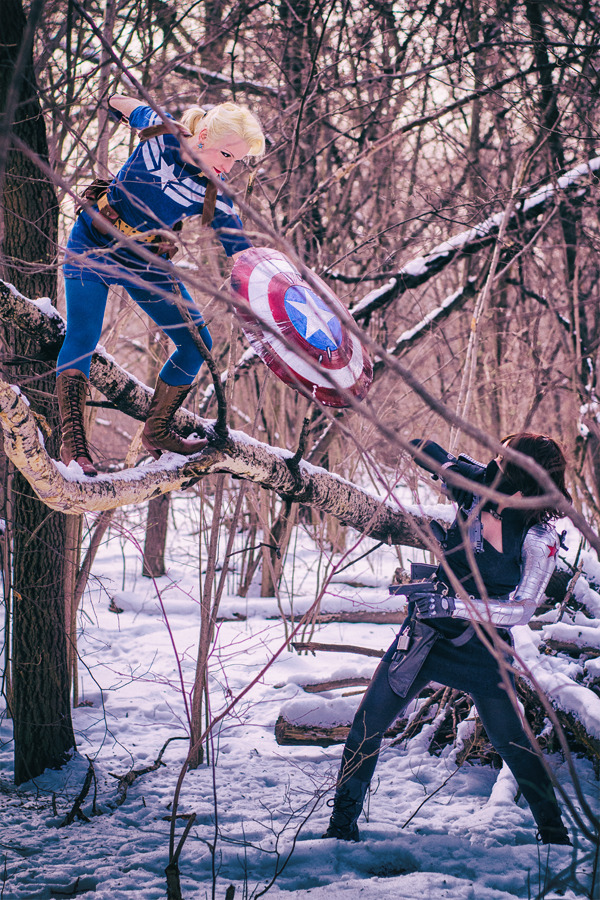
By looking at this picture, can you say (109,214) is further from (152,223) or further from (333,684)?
(333,684)

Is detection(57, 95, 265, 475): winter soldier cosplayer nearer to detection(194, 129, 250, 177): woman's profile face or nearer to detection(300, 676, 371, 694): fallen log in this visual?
detection(194, 129, 250, 177): woman's profile face

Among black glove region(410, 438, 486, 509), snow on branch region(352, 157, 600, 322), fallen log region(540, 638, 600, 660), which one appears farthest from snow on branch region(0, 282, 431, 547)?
snow on branch region(352, 157, 600, 322)

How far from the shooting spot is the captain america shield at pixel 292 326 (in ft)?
6.40

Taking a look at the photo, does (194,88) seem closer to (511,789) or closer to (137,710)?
(137,710)

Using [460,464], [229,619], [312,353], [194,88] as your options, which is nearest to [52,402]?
[312,353]

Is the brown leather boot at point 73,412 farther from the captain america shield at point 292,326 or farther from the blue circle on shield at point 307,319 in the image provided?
the blue circle on shield at point 307,319

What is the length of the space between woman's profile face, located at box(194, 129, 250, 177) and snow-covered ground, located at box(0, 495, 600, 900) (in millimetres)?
1557

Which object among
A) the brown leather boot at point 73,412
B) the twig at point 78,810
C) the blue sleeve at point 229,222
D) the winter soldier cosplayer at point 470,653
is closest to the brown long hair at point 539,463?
the winter soldier cosplayer at point 470,653

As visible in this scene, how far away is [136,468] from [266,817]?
164cm

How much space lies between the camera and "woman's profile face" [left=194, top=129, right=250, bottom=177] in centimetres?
187

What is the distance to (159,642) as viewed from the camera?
188 inches

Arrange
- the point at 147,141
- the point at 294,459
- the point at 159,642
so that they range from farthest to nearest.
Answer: the point at 159,642, the point at 294,459, the point at 147,141

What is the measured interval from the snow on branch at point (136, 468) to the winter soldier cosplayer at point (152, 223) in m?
0.10

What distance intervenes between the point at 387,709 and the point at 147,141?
216 cm
